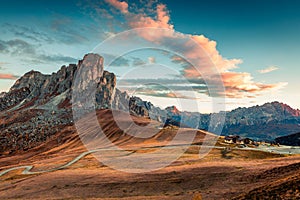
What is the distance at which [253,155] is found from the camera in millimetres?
101125

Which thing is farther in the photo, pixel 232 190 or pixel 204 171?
pixel 204 171

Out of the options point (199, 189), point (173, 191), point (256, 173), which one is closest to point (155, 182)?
point (173, 191)

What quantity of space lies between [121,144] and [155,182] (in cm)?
11299

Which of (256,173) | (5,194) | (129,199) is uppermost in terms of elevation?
(256,173)

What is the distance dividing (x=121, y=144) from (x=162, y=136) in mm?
27743

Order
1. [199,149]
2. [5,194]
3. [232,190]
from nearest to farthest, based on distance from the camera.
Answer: [232,190] → [5,194] → [199,149]

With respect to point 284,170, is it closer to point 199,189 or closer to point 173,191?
point 199,189

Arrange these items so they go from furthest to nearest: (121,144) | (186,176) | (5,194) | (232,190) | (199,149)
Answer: (121,144)
(199,149)
(5,194)
(186,176)
(232,190)

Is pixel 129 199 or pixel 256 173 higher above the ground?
pixel 256 173

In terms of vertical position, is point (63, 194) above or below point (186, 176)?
below

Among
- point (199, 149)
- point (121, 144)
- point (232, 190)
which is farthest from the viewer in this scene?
point (121, 144)

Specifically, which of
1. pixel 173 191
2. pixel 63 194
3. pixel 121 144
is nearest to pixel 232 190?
pixel 173 191

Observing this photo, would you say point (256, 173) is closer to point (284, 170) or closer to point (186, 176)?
point (284, 170)

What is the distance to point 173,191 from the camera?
150 feet
